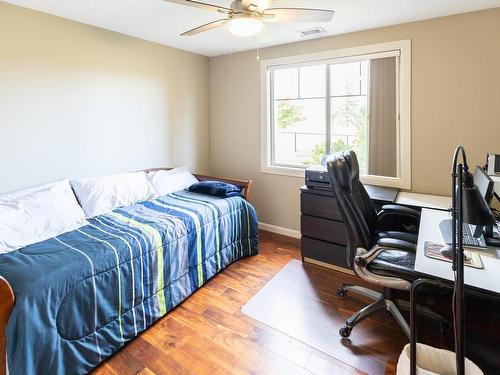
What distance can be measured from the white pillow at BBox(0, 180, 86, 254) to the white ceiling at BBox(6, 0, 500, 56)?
4.67ft

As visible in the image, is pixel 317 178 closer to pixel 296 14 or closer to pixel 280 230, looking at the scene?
pixel 280 230

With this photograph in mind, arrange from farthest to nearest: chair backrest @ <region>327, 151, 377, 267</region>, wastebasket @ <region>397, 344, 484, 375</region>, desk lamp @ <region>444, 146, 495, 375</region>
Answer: chair backrest @ <region>327, 151, 377, 267</region> < wastebasket @ <region>397, 344, 484, 375</region> < desk lamp @ <region>444, 146, 495, 375</region>

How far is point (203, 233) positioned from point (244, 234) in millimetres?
655

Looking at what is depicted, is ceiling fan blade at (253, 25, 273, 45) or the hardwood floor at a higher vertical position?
ceiling fan blade at (253, 25, 273, 45)

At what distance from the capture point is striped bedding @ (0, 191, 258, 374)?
58.4 inches

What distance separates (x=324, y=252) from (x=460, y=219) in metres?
1.92

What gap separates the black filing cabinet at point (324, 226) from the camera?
2.75 metres

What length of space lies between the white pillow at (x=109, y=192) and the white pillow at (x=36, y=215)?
0.10 meters

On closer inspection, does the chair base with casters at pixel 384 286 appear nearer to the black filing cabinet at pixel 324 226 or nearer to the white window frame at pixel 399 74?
the black filing cabinet at pixel 324 226

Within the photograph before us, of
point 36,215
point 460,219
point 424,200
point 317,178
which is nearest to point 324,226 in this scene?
point 317,178

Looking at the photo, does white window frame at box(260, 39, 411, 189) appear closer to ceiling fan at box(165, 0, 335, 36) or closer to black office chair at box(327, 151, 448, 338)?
black office chair at box(327, 151, 448, 338)

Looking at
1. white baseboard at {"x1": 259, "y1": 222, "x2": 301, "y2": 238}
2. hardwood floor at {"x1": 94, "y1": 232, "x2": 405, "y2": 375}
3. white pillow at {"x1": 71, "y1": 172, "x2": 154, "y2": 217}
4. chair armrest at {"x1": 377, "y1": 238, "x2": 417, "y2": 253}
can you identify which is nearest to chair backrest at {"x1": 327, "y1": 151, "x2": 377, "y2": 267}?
chair armrest at {"x1": 377, "y1": 238, "x2": 417, "y2": 253}

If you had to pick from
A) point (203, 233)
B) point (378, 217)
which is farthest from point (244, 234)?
point (378, 217)

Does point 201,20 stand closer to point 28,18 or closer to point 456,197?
point 28,18
